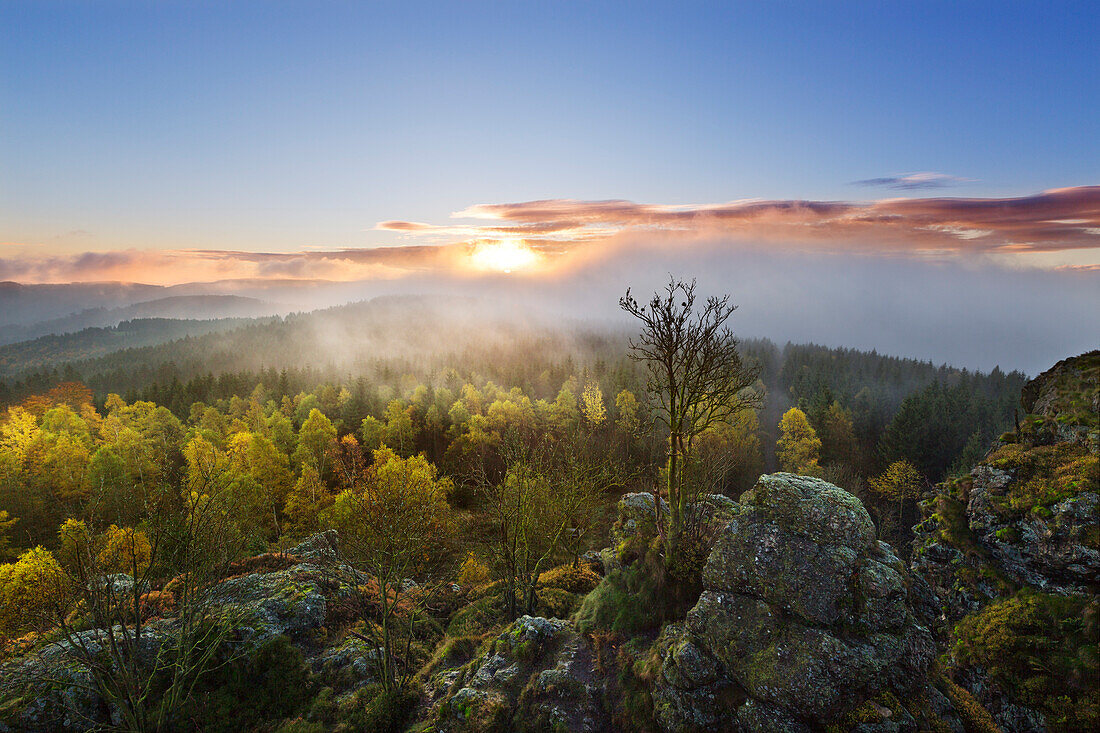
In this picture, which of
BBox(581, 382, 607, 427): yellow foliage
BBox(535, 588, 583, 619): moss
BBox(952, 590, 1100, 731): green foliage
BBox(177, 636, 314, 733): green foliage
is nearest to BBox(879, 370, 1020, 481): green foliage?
BBox(581, 382, 607, 427): yellow foliage

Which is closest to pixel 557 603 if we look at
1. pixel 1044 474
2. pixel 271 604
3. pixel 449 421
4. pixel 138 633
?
→ pixel 271 604

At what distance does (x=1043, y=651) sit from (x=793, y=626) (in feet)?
26.5

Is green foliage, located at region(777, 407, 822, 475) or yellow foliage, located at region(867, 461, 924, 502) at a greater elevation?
green foliage, located at region(777, 407, 822, 475)

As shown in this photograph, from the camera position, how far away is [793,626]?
12672mm

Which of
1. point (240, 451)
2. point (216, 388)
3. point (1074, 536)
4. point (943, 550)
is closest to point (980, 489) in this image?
point (943, 550)

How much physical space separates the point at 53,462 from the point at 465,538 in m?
42.6

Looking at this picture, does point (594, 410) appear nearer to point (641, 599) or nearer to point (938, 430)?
point (641, 599)

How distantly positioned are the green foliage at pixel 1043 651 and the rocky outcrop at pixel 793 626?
3.28 meters

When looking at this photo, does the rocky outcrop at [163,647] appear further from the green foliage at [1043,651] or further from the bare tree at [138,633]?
the green foliage at [1043,651]

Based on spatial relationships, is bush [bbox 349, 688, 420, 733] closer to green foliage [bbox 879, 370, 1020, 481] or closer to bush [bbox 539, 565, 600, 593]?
bush [bbox 539, 565, 600, 593]

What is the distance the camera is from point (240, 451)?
4397 cm

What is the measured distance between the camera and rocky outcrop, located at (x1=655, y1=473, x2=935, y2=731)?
11805mm

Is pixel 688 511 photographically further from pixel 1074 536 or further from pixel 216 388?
pixel 216 388

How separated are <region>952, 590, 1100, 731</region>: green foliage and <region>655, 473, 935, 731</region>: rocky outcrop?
328 cm
